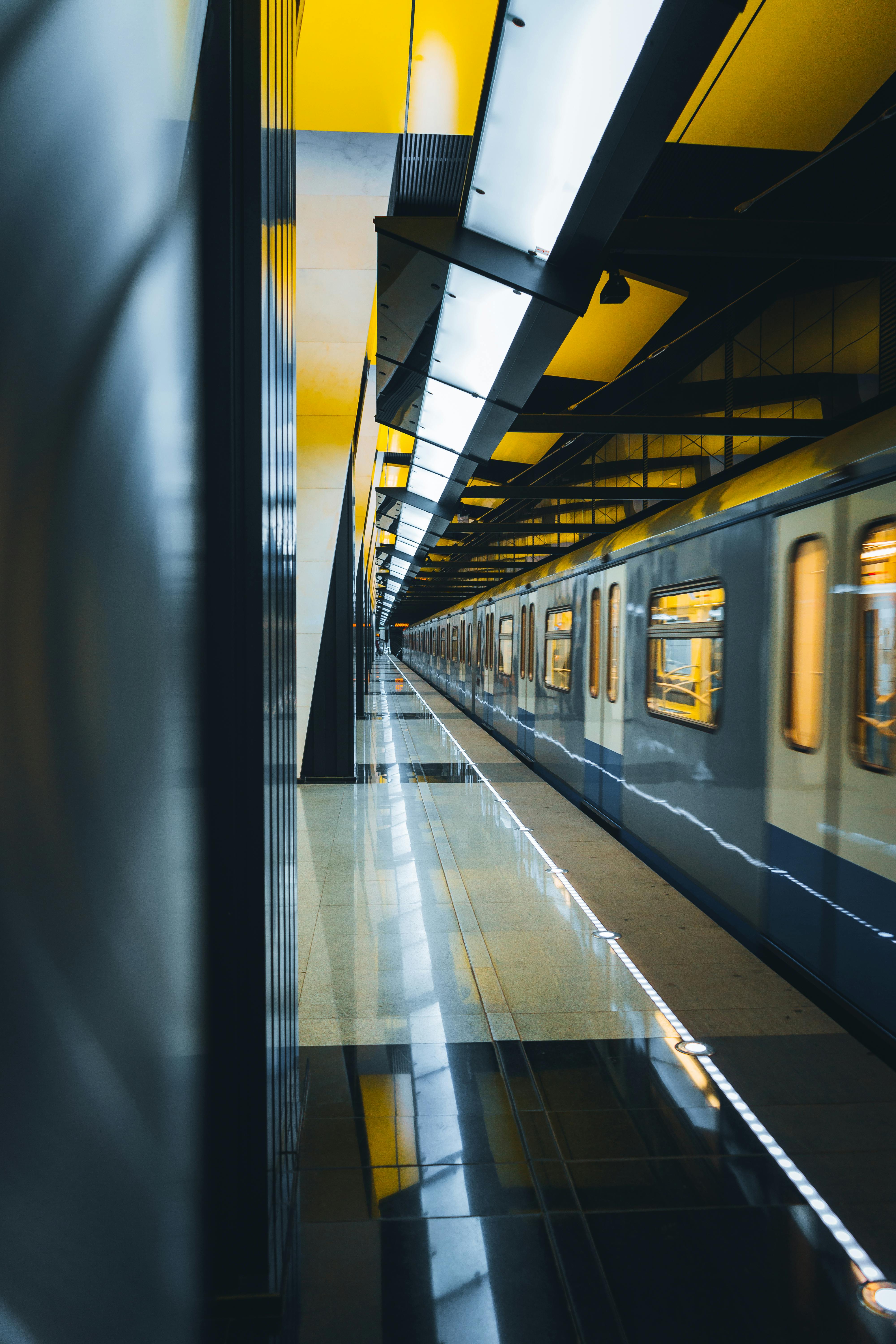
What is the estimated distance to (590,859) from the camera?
644 cm

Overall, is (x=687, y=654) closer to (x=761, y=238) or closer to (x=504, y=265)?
(x=761, y=238)

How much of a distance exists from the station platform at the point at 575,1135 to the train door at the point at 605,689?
202 centimetres

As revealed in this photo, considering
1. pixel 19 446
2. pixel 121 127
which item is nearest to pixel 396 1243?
pixel 19 446

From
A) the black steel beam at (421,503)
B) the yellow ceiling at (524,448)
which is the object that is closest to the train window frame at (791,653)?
the black steel beam at (421,503)

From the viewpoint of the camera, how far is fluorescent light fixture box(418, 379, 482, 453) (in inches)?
220

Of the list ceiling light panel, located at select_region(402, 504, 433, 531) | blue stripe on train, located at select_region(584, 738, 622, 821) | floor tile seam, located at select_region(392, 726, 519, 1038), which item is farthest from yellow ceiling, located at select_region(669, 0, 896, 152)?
ceiling light panel, located at select_region(402, 504, 433, 531)

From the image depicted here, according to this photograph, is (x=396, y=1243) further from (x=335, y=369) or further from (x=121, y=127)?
(x=335, y=369)

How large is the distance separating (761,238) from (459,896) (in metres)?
4.19

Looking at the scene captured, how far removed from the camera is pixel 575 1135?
279 cm

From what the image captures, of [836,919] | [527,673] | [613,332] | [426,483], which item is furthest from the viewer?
[527,673]

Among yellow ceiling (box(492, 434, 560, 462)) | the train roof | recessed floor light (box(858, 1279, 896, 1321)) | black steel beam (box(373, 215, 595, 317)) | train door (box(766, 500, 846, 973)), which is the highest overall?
yellow ceiling (box(492, 434, 560, 462))

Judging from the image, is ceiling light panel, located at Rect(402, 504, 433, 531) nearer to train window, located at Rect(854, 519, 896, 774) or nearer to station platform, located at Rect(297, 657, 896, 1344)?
station platform, located at Rect(297, 657, 896, 1344)

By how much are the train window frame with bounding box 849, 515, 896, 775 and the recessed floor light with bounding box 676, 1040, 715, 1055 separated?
1.35 m

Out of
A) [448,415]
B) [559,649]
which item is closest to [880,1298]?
[448,415]
